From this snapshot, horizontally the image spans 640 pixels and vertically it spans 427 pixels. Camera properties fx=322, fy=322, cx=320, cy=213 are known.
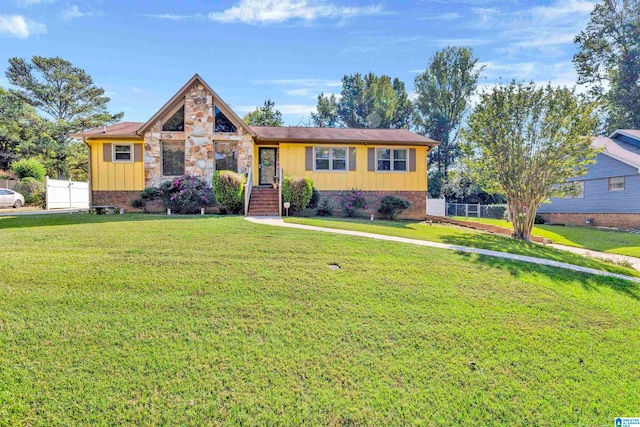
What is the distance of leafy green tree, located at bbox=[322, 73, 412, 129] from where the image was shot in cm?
3609

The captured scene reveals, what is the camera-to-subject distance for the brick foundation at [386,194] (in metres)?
16.2

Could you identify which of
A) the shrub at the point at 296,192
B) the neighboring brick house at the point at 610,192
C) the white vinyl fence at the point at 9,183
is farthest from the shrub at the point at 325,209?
the white vinyl fence at the point at 9,183

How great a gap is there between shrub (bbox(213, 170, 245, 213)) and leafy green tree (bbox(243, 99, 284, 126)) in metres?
23.2

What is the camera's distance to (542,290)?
5605 millimetres

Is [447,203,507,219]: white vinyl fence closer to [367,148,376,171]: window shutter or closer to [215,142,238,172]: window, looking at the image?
[367,148,376,171]: window shutter

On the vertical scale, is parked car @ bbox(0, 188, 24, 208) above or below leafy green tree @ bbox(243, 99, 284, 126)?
below

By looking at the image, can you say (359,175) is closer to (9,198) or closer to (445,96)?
(9,198)

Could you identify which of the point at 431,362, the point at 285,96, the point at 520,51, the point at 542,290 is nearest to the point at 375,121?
the point at 285,96

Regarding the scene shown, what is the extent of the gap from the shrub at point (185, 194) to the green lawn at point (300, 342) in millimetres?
7326

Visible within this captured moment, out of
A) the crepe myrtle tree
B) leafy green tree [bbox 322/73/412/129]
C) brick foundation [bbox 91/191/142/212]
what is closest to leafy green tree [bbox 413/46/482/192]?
leafy green tree [bbox 322/73/412/129]

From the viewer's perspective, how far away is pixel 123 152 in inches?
612

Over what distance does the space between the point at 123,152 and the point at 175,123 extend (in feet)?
10.2

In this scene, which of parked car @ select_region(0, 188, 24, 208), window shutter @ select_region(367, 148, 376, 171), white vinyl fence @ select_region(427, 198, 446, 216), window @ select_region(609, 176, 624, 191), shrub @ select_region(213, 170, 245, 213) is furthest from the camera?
white vinyl fence @ select_region(427, 198, 446, 216)

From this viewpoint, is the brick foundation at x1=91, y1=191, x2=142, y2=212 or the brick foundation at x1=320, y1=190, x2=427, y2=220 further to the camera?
the brick foundation at x1=320, y1=190, x2=427, y2=220
